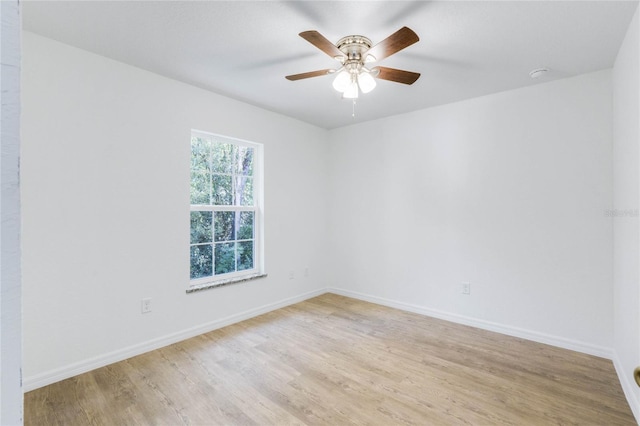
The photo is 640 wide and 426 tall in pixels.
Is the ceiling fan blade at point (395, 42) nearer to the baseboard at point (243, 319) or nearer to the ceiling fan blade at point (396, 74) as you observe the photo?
the ceiling fan blade at point (396, 74)

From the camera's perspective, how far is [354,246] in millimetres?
4488

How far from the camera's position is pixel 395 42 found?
1846 mm

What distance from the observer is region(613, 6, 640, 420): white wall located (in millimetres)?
1967

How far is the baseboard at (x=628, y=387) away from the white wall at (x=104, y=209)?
3.32m

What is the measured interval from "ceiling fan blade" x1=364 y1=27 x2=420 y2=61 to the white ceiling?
0.77 ft

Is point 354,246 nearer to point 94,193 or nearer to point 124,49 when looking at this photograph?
point 94,193

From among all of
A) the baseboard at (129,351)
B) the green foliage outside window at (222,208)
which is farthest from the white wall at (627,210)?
the green foliage outside window at (222,208)

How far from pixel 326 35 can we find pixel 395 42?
0.60m

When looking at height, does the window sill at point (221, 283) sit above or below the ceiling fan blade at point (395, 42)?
below

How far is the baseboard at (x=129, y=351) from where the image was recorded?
2.24m

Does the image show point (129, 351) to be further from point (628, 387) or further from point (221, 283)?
point (628, 387)

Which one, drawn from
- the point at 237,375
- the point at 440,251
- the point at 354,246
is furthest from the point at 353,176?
the point at 237,375

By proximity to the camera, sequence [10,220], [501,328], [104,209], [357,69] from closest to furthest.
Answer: [10,220], [357,69], [104,209], [501,328]

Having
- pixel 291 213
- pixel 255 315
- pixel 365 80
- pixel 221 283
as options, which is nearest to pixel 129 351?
pixel 221 283
